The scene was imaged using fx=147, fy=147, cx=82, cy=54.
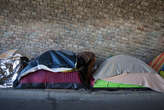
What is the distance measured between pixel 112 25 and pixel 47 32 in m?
2.15

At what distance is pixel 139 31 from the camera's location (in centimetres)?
477

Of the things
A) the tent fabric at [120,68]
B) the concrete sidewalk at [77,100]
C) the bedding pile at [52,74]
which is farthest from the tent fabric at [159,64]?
the bedding pile at [52,74]

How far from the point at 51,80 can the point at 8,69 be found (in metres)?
0.87

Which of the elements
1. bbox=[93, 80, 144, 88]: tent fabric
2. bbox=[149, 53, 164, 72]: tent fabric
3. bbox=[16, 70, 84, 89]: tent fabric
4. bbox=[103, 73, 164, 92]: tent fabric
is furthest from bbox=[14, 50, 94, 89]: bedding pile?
A: bbox=[149, 53, 164, 72]: tent fabric

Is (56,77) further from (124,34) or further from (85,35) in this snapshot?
(124,34)

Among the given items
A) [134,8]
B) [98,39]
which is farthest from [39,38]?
[134,8]

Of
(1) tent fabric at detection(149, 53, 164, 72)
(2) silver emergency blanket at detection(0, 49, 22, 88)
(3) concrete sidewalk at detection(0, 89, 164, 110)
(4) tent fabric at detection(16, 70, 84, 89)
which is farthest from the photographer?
(1) tent fabric at detection(149, 53, 164, 72)

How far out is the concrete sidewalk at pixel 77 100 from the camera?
238cm

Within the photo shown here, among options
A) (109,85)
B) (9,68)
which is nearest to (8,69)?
(9,68)

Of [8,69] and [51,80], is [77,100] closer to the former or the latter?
[51,80]

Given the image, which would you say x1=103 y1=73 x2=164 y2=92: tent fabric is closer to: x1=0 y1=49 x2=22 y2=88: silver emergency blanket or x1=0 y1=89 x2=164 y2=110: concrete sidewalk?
x1=0 y1=89 x2=164 y2=110: concrete sidewalk

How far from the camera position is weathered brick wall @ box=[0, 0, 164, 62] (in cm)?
467

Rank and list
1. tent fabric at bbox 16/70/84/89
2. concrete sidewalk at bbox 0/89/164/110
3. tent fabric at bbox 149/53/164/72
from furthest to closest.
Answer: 1. tent fabric at bbox 149/53/164/72
2. tent fabric at bbox 16/70/84/89
3. concrete sidewalk at bbox 0/89/164/110

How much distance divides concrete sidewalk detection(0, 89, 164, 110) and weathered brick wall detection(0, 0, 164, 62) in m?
2.48
